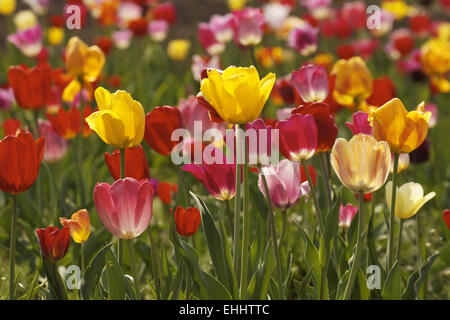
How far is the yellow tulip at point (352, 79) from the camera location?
1.84 meters

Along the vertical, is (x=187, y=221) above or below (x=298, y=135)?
below

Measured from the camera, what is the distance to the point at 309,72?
161 cm

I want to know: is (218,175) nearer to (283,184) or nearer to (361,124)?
(283,184)

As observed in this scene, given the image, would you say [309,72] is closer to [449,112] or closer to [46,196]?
[46,196]

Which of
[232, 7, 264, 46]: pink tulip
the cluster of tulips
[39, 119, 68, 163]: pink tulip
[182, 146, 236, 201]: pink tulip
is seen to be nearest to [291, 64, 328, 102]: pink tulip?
the cluster of tulips

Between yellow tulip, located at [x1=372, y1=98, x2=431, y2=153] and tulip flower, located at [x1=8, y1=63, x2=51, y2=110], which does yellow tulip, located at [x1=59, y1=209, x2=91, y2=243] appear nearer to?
yellow tulip, located at [x1=372, y1=98, x2=431, y2=153]

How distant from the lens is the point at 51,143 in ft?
7.43

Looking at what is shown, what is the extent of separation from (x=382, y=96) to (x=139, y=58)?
5.88 ft

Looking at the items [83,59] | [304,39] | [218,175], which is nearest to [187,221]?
[218,175]

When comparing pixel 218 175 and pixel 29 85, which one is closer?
pixel 218 175

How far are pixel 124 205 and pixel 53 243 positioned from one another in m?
0.20

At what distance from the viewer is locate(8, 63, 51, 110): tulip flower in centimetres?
199

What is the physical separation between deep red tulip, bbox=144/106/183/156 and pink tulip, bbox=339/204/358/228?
1.53 feet
